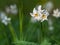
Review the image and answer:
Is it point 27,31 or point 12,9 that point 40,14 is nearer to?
point 27,31

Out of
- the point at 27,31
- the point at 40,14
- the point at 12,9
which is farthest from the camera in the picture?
the point at 12,9

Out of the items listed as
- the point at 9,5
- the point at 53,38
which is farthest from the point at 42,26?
the point at 9,5

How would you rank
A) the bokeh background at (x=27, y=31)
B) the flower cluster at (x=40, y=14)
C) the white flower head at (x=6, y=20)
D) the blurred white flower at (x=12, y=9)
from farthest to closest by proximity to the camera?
the blurred white flower at (x=12, y=9), the white flower head at (x=6, y=20), the bokeh background at (x=27, y=31), the flower cluster at (x=40, y=14)

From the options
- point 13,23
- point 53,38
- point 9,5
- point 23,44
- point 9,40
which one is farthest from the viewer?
point 9,5

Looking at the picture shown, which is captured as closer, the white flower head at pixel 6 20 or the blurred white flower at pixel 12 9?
the white flower head at pixel 6 20

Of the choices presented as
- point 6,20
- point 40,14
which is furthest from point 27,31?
point 40,14

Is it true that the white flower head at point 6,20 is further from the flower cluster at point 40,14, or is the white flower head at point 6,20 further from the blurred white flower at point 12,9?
the flower cluster at point 40,14

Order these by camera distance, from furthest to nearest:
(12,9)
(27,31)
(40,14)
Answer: (12,9) → (27,31) → (40,14)

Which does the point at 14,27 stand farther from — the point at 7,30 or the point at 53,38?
the point at 53,38

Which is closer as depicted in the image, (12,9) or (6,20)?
(6,20)

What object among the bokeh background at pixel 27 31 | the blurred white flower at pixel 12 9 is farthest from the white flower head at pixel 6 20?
the blurred white flower at pixel 12 9

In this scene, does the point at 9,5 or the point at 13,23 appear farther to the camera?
the point at 9,5
